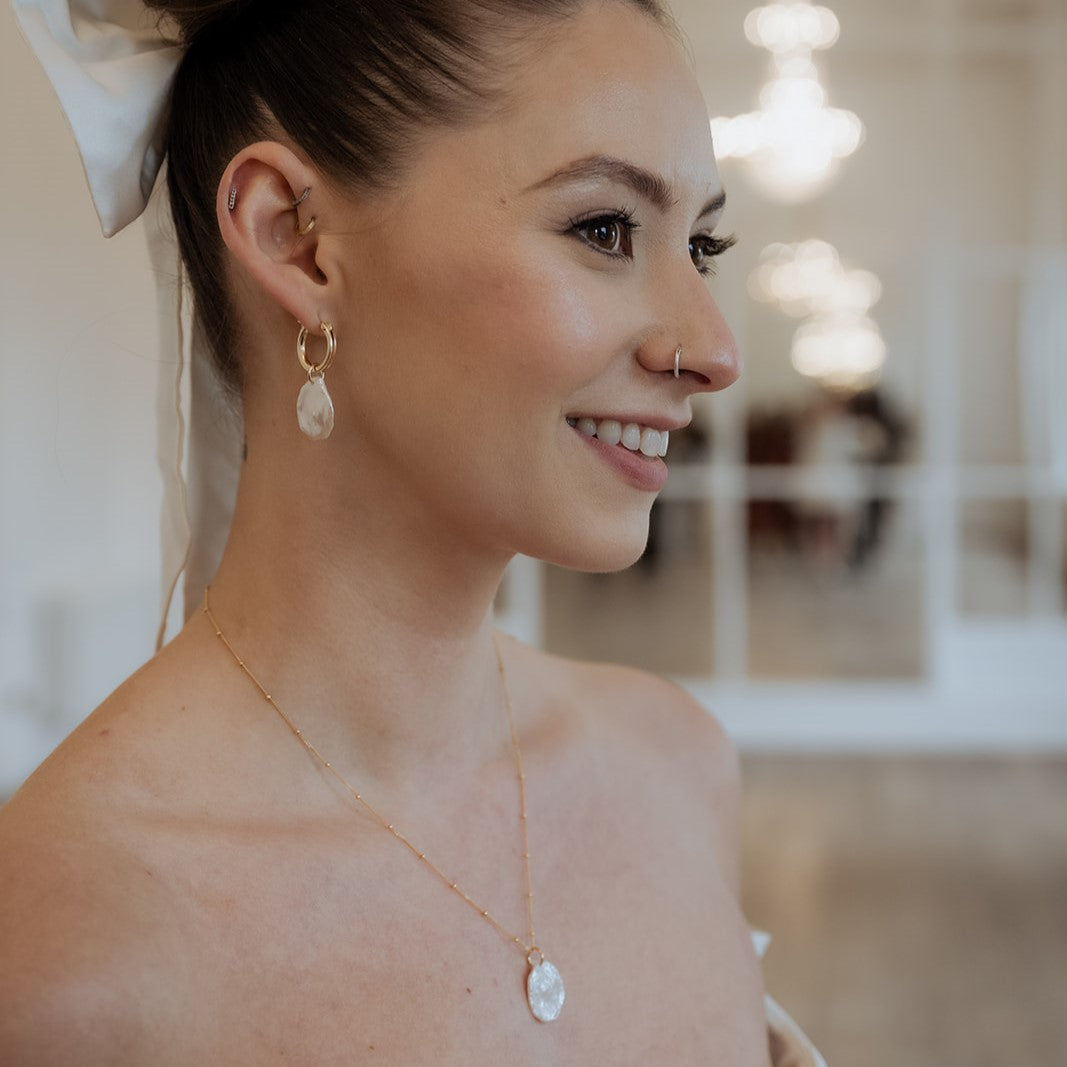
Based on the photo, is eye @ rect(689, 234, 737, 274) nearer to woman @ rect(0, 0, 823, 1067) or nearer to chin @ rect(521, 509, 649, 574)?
woman @ rect(0, 0, 823, 1067)

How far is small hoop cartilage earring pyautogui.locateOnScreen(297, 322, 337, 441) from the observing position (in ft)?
3.03

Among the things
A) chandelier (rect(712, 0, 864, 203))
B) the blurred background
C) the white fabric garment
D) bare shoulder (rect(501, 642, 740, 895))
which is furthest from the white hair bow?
chandelier (rect(712, 0, 864, 203))

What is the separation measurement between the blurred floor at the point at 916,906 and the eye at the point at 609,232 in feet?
7.25

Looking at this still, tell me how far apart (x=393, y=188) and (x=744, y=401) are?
15.5 ft

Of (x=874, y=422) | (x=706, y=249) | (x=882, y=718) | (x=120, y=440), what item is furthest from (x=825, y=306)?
(x=706, y=249)

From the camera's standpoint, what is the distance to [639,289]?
3.03 ft

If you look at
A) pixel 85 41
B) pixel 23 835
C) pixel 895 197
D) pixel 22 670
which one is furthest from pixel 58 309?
pixel 895 197

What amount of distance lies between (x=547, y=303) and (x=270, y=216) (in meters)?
0.23

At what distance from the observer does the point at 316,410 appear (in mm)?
925

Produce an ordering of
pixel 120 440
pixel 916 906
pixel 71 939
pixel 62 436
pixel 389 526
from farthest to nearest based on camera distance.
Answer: pixel 916 906 < pixel 62 436 < pixel 120 440 < pixel 389 526 < pixel 71 939

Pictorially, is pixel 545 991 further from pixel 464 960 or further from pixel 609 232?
pixel 609 232

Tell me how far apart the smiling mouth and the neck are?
0.15 m

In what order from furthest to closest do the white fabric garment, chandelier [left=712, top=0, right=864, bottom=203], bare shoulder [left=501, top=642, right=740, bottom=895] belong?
chandelier [left=712, top=0, right=864, bottom=203] → bare shoulder [left=501, top=642, right=740, bottom=895] → the white fabric garment

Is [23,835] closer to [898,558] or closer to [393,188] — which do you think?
[393,188]
